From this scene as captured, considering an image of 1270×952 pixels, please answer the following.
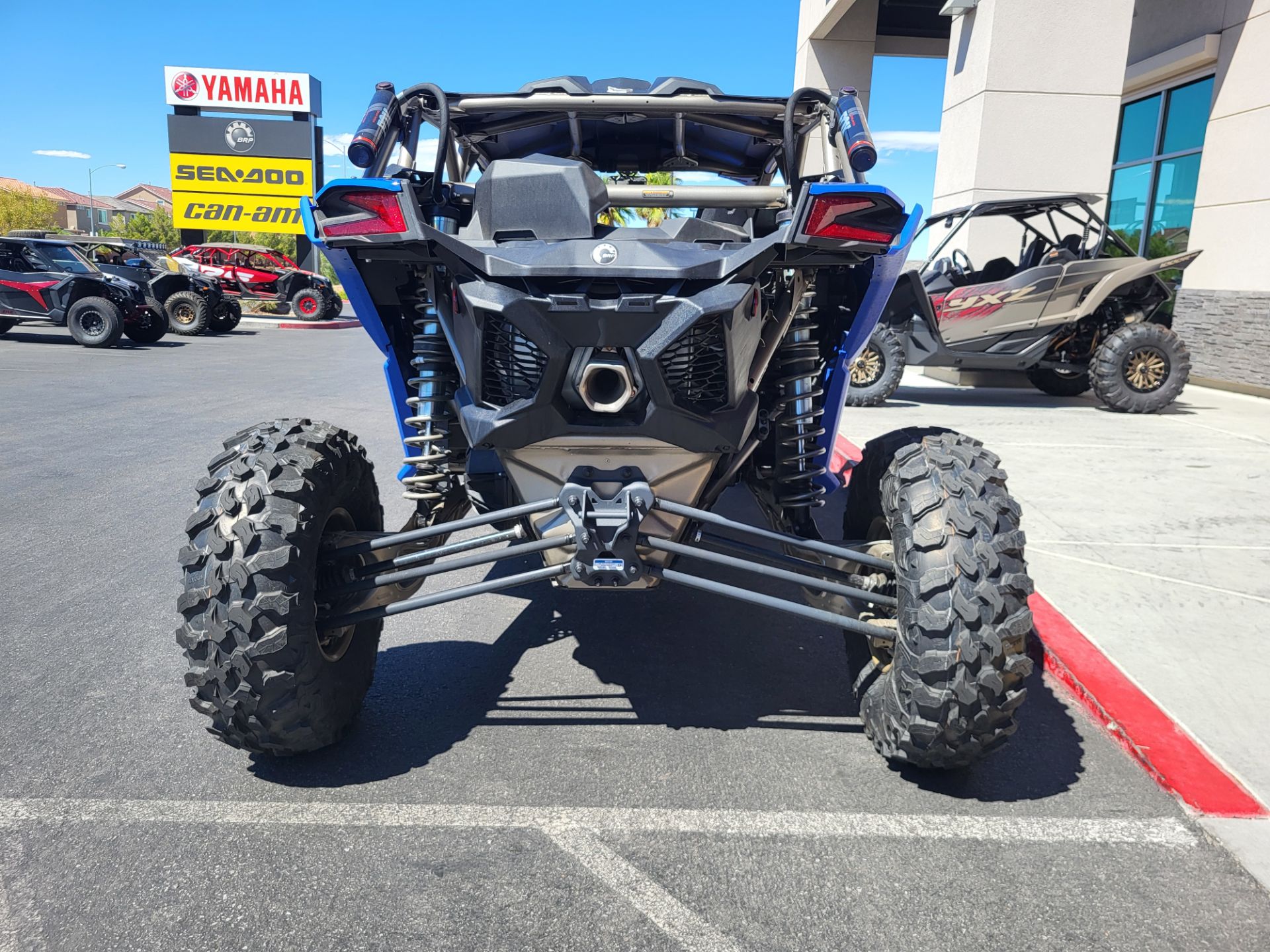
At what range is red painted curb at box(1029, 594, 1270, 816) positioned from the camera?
8.78ft

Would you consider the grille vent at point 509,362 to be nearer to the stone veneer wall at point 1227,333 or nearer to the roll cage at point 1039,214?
the roll cage at point 1039,214

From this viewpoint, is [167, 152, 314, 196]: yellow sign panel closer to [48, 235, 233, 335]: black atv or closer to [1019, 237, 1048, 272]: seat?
[48, 235, 233, 335]: black atv

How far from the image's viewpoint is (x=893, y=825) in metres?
2.54

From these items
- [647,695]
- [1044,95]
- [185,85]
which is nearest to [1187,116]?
[1044,95]

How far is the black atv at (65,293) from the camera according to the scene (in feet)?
51.6

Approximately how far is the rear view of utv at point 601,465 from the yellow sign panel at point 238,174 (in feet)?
98.0

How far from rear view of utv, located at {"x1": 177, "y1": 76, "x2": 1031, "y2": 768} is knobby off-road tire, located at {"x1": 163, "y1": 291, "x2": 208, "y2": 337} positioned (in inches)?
717

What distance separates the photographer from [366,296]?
3064 millimetres

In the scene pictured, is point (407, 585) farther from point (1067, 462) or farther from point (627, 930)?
point (1067, 462)

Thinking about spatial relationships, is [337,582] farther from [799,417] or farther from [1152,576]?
[1152,576]

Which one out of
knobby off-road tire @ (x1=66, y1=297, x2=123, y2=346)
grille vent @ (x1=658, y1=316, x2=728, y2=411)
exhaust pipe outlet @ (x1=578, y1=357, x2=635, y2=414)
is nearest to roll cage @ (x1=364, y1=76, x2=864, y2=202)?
grille vent @ (x1=658, y1=316, x2=728, y2=411)

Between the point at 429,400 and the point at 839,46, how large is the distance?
678 inches

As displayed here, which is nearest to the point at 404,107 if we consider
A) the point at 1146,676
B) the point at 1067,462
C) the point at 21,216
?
the point at 1146,676

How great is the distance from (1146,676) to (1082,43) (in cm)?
1080
